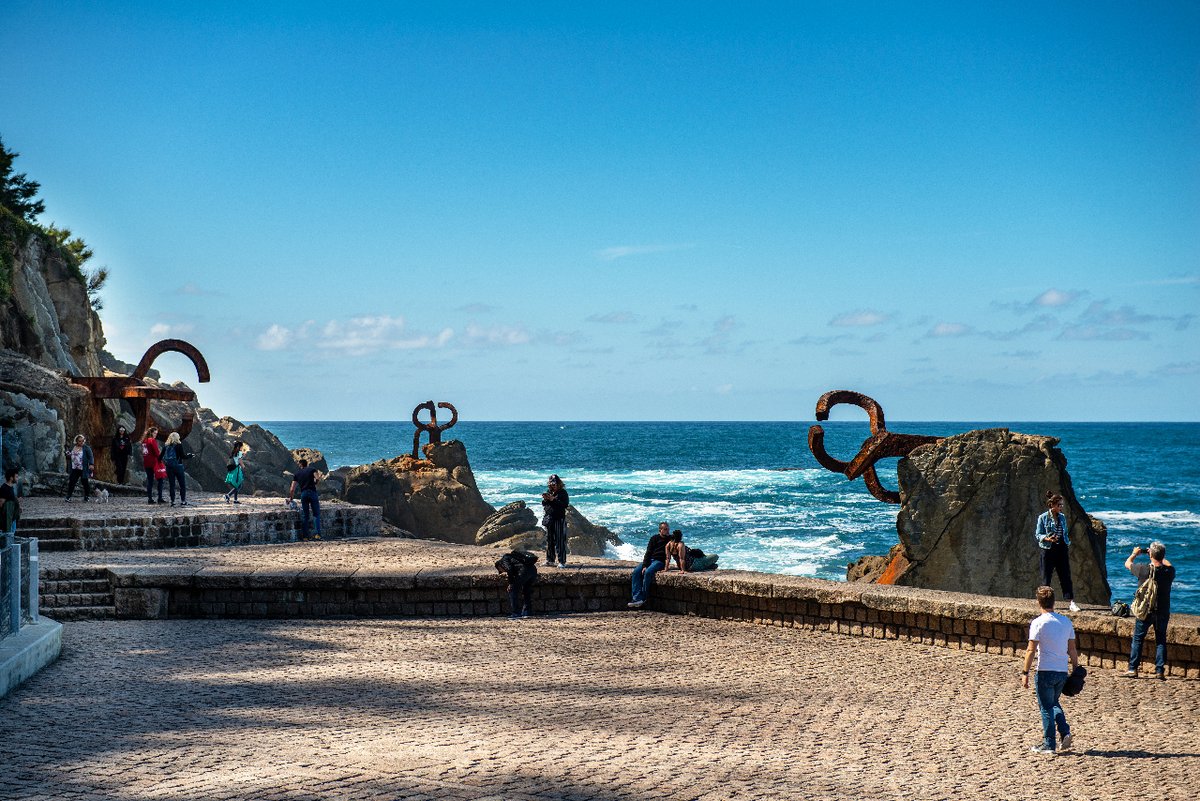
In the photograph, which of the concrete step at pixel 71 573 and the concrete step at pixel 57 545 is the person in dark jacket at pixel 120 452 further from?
the concrete step at pixel 71 573

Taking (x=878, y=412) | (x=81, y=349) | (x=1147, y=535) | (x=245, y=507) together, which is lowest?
(x=1147, y=535)

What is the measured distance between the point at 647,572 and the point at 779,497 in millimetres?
44232

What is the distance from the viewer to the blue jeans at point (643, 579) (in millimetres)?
13102

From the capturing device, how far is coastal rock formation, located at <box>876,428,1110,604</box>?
14438 mm

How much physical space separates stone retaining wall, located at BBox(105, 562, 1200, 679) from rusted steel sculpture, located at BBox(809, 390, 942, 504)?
3864 mm

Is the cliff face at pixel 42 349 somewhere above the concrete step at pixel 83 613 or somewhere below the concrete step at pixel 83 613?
above

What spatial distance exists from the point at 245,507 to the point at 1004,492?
43.1 ft

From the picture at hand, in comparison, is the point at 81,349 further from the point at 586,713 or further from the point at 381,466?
the point at 586,713

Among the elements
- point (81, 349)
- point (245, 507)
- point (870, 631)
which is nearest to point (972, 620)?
point (870, 631)

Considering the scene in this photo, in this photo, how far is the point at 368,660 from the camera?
1028 centimetres

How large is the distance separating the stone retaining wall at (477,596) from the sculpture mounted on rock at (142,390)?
11915 millimetres

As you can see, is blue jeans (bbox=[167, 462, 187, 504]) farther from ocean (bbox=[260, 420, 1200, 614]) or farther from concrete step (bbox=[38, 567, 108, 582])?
ocean (bbox=[260, 420, 1200, 614])

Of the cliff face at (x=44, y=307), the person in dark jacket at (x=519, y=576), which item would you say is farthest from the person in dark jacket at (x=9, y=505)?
the cliff face at (x=44, y=307)

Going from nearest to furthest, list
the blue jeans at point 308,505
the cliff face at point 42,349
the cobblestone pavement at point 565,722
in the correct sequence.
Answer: the cobblestone pavement at point 565,722, the blue jeans at point 308,505, the cliff face at point 42,349
